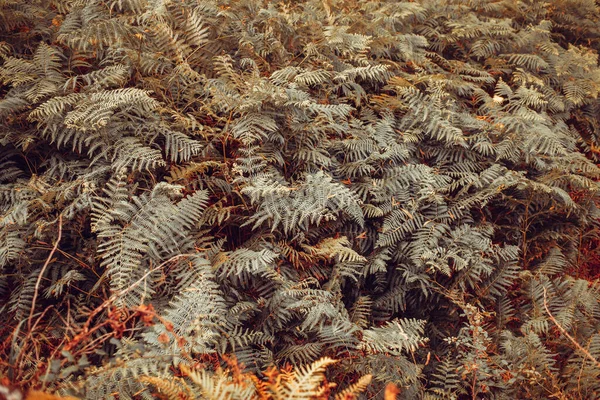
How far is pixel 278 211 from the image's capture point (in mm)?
3068

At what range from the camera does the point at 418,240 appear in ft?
11.2

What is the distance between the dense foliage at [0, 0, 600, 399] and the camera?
103 inches

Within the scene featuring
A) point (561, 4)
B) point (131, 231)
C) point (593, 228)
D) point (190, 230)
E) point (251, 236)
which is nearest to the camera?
point (131, 231)

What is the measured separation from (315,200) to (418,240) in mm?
1001

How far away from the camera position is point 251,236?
128 inches

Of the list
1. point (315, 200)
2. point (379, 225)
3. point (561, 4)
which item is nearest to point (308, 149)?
point (315, 200)

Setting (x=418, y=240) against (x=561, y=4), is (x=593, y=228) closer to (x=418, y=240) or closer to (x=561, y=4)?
(x=418, y=240)

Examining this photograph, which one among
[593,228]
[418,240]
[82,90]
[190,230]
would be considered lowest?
[593,228]

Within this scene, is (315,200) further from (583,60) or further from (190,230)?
(583,60)

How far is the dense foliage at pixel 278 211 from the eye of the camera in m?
2.62

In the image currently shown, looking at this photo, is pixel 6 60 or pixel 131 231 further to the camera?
pixel 6 60

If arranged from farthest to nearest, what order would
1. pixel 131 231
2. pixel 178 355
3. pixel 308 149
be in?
pixel 308 149 → pixel 131 231 → pixel 178 355

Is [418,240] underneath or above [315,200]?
underneath

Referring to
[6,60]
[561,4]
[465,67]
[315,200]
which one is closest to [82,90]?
[6,60]
